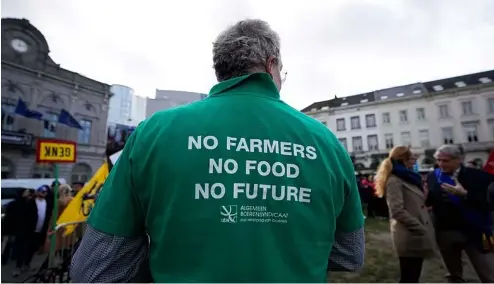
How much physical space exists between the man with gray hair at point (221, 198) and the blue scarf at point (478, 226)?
2874 millimetres

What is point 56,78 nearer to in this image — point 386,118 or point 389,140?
point 386,118

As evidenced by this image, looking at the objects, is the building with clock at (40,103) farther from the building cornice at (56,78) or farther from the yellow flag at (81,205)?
the yellow flag at (81,205)

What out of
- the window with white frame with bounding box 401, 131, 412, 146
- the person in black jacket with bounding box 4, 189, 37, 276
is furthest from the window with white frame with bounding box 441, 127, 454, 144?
the person in black jacket with bounding box 4, 189, 37, 276

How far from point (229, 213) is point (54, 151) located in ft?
20.4

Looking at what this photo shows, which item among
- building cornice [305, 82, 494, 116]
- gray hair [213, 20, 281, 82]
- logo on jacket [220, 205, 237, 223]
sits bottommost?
logo on jacket [220, 205, 237, 223]

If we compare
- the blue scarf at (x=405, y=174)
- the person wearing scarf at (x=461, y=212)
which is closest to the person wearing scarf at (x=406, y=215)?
the blue scarf at (x=405, y=174)

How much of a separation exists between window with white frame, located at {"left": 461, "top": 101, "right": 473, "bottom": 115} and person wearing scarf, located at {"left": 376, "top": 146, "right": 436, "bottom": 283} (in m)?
37.5

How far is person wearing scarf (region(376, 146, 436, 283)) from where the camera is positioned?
283cm

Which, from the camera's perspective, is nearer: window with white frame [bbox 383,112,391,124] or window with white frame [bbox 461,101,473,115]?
window with white frame [bbox 461,101,473,115]

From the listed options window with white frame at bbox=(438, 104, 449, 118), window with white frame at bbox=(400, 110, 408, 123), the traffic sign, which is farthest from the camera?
window with white frame at bbox=(400, 110, 408, 123)

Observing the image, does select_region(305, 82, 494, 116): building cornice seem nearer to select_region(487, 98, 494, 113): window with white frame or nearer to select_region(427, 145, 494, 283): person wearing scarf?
select_region(487, 98, 494, 113): window with white frame

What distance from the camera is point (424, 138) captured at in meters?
35.2

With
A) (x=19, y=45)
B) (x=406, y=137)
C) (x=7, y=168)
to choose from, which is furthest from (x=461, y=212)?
(x=406, y=137)

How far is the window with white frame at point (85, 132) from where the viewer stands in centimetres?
2319
